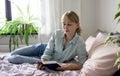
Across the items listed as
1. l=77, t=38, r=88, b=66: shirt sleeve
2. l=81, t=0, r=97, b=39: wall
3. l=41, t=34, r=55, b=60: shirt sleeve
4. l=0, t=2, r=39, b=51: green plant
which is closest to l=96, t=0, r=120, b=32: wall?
l=81, t=0, r=97, b=39: wall

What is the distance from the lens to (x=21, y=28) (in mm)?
3205

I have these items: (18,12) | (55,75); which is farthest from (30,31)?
(55,75)

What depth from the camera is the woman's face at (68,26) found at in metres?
2.18

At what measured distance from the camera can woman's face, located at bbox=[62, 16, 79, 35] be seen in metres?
2.18

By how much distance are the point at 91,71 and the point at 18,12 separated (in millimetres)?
1920

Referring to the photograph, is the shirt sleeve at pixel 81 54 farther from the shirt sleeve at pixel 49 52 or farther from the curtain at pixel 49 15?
the curtain at pixel 49 15

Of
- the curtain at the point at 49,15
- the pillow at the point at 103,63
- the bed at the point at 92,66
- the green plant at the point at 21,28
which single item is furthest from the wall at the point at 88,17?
the pillow at the point at 103,63

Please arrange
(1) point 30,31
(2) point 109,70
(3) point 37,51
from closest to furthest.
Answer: (2) point 109,70 → (3) point 37,51 → (1) point 30,31

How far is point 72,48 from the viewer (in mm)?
2256

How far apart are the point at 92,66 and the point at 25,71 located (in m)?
0.55

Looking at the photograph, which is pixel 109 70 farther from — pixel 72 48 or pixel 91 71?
pixel 72 48

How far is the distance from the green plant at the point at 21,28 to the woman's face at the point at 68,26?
3.53 ft

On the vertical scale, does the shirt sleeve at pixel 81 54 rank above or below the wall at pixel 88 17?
below

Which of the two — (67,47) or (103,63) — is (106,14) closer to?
(67,47)
